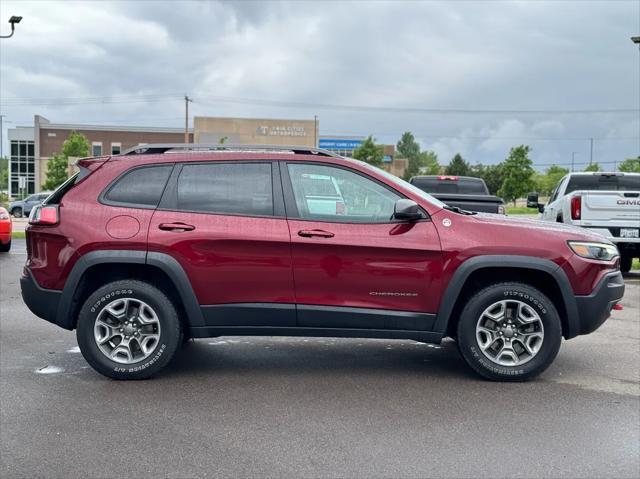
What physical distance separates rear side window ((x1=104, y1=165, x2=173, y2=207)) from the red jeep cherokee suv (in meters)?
0.01

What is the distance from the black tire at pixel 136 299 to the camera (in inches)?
217

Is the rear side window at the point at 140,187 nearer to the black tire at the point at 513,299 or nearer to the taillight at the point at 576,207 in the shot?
the black tire at the point at 513,299

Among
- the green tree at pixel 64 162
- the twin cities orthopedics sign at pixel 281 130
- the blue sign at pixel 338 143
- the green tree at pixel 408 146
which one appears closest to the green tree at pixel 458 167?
the blue sign at pixel 338 143

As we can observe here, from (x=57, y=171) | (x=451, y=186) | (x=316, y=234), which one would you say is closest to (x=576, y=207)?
(x=451, y=186)

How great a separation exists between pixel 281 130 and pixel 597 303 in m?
80.8

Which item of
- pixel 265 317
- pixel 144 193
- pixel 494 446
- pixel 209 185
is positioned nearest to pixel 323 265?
pixel 265 317

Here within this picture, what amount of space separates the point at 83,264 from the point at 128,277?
1.27ft

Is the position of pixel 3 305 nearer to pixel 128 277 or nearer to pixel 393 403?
pixel 128 277

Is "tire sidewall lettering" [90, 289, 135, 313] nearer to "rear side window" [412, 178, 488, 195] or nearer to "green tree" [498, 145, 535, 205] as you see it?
"rear side window" [412, 178, 488, 195]

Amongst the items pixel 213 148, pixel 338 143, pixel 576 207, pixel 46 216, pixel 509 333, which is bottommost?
pixel 509 333

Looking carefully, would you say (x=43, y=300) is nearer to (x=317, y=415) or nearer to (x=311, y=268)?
(x=311, y=268)

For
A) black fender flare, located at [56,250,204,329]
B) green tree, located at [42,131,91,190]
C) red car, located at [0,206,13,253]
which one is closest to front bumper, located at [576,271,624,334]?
black fender flare, located at [56,250,204,329]

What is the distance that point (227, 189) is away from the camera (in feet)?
18.6

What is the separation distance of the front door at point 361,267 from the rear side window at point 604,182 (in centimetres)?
1038
